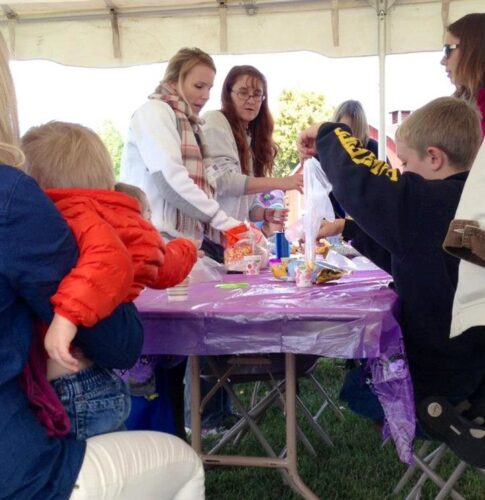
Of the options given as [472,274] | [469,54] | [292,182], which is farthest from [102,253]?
[292,182]

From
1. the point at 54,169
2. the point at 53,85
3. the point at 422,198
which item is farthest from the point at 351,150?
the point at 53,85

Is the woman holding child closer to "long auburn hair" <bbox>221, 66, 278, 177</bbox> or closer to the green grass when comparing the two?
the green grass

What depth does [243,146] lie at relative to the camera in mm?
3527

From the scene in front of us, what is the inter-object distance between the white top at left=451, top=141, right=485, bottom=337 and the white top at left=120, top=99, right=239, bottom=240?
Answer: 158 cm

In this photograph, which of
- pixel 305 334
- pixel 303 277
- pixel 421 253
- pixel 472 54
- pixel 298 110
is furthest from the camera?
pixel 298 110

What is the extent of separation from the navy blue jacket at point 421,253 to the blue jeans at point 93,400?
86 centimetres

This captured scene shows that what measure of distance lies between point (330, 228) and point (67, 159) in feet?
4.24

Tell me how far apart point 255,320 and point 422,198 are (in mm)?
551

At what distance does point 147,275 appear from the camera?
146 cm

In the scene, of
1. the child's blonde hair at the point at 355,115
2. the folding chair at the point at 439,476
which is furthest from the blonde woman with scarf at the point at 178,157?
the child's blonde hair at the point at 355,115

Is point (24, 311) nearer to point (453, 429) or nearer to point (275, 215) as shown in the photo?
point (453, 429)

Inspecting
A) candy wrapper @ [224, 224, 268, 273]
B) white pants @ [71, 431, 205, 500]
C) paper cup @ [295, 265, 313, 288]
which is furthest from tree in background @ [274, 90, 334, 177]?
white pants @ [71, 431, 205, 500]

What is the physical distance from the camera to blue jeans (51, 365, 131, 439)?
4.25 feet

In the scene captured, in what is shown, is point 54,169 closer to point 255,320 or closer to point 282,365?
point 255,320
